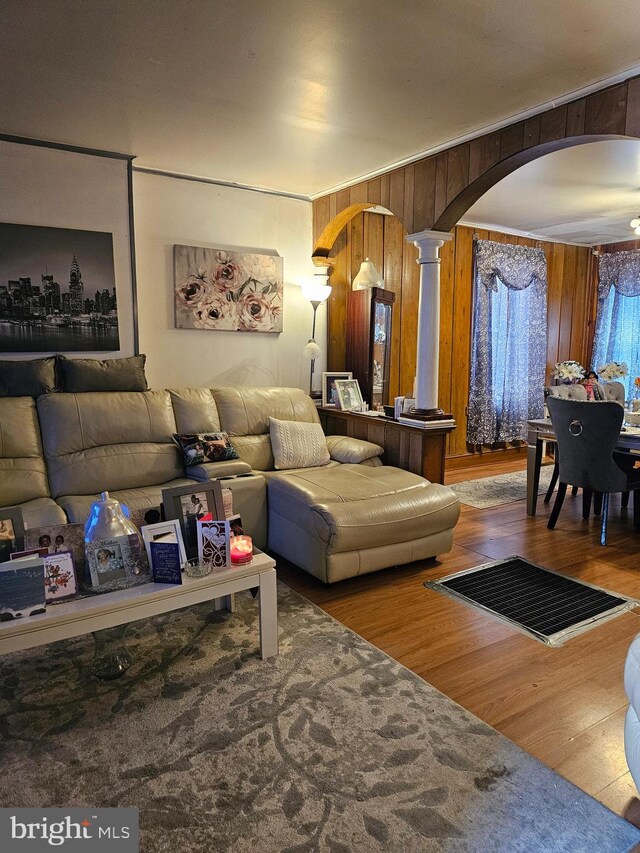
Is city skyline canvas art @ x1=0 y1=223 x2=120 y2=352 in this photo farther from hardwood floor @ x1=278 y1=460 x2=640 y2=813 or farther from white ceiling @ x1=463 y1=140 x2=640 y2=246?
white ceiling @ x1=463 y1=140 x2=640 y2=246

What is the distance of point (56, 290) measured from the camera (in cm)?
373

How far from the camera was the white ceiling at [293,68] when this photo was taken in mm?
2123

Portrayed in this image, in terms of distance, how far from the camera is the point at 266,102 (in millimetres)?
2904

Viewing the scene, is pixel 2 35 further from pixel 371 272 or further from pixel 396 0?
pixel 371 272

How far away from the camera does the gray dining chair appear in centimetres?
374

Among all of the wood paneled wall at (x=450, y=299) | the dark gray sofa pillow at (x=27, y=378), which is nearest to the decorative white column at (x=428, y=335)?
the wood paneled wall at (x=450, y=299)

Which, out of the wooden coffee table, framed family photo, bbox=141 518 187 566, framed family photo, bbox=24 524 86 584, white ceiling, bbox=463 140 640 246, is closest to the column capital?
white ceiling, bbox=463 140 640 246

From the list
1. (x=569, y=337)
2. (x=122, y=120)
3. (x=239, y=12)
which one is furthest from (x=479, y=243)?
(x=239, y=12)

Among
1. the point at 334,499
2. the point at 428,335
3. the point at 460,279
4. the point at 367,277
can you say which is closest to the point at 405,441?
the point at 428,335

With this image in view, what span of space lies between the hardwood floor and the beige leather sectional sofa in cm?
17

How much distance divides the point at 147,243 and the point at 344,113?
1768 mm

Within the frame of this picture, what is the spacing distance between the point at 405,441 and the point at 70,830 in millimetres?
2867

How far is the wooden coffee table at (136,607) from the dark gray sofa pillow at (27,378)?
74.3 inches

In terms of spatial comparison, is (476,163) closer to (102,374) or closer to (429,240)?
(429,240)
